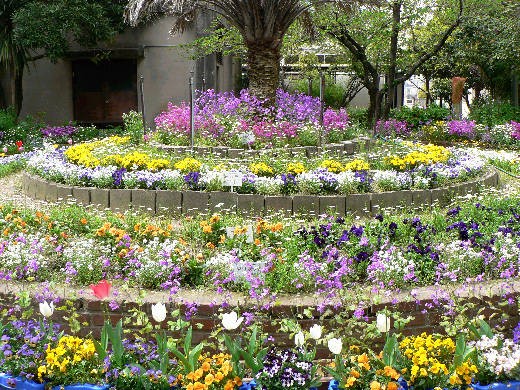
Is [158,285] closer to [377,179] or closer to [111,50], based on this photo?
[377,179]

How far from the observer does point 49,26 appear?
55.3ft

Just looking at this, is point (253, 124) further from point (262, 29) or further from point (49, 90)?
point (49, 90)

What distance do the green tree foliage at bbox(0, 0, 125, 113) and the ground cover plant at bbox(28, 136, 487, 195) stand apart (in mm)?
7930

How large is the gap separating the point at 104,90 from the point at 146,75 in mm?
1351

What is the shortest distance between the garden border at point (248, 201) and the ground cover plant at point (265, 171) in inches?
6.4

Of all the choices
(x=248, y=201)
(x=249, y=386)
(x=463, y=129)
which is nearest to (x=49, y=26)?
(x=463, y=129)

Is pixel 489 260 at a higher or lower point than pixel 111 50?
lower

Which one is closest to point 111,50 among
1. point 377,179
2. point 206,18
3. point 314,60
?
point 206,18

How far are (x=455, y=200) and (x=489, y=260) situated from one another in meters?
3.41

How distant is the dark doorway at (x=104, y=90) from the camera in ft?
65.2

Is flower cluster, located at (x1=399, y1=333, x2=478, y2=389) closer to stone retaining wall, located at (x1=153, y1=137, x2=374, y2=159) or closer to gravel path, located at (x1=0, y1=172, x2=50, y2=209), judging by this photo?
gravel path, located at (x1=0, y1=172, x2=50, y2=209)

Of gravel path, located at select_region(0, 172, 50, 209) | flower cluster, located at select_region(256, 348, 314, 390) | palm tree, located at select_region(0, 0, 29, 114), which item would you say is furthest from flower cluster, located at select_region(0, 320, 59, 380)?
palm tree, located at select_region(0, 0, 29, 114)

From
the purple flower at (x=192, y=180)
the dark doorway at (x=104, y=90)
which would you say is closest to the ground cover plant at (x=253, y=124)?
the purple flower at (x=192, y=180)

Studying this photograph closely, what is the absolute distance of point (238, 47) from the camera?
19219 mm
